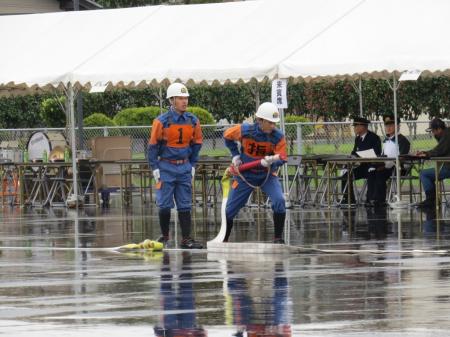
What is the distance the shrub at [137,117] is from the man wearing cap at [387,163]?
2165 centimetres

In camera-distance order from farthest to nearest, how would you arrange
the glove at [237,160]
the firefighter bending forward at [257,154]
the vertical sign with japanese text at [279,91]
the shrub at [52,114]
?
the shrub at [52,114] → the vertical sign with japanese text at [279,91] → the glove at [237,160] → the firefighter bending forward at [257,154]

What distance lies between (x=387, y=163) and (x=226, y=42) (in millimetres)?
3511

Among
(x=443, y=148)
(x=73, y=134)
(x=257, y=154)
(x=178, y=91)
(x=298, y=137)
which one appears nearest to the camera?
(x=257, y=154)

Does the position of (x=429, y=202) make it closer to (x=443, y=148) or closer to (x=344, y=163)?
(x=443, y=148)

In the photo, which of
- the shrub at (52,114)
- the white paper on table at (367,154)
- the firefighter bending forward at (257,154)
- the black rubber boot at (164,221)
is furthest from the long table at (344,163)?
the shrub at (52,114)

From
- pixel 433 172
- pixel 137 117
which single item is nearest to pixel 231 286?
pixel 433 172

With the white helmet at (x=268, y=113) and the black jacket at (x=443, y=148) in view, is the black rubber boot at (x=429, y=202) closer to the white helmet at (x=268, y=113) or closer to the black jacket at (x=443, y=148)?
the black jacket at (x=443, y=148)

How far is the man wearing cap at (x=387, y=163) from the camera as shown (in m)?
26.3

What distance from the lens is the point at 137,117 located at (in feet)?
157

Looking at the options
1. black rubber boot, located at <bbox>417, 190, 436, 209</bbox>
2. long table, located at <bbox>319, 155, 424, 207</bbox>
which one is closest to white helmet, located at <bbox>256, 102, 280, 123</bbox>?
long table, located at <bbox>319, 155, 424, 207</bbox>

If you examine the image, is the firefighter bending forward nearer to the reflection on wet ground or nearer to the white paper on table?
the reflection on wet ground

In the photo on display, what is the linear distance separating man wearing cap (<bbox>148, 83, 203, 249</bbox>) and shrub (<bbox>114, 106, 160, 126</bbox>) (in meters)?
28.9

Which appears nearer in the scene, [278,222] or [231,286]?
[231,286]

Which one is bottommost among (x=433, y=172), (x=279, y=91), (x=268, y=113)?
(x=433, y=172)
